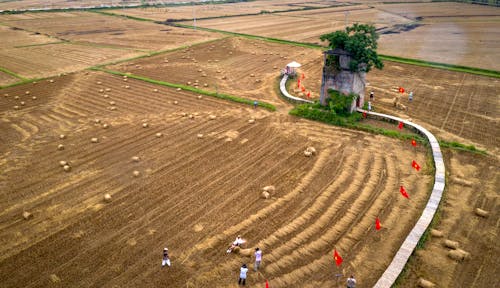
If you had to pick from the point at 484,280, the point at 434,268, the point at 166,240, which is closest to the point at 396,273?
the point at 434,268

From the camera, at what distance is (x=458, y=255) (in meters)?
14.3

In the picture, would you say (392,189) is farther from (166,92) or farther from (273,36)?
(273,36)

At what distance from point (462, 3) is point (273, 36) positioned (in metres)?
67.0

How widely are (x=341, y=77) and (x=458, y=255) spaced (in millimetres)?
15764

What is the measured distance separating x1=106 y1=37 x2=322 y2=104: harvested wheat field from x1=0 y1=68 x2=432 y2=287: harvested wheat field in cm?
678

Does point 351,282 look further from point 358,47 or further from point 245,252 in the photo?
point 358,47

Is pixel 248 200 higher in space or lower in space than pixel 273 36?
lower

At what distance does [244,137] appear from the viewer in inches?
975

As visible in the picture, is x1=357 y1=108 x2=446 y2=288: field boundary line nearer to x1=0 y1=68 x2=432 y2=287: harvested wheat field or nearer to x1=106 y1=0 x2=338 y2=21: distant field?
x1=0 y1=68 x2=432 y2=287: harvested wheat field

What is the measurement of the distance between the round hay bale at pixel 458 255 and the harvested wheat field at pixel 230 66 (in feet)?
62.5

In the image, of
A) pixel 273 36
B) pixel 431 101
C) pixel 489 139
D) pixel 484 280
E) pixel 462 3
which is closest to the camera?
pixel 484 280

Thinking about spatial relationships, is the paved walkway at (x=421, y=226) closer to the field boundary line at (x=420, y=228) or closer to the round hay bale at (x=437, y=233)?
the field boundary line at (x=420, y=228)

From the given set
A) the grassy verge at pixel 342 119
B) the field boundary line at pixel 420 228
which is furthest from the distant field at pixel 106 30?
the field boundary line at pixel 420 228

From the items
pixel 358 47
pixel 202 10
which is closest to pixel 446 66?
pixel 358 47
